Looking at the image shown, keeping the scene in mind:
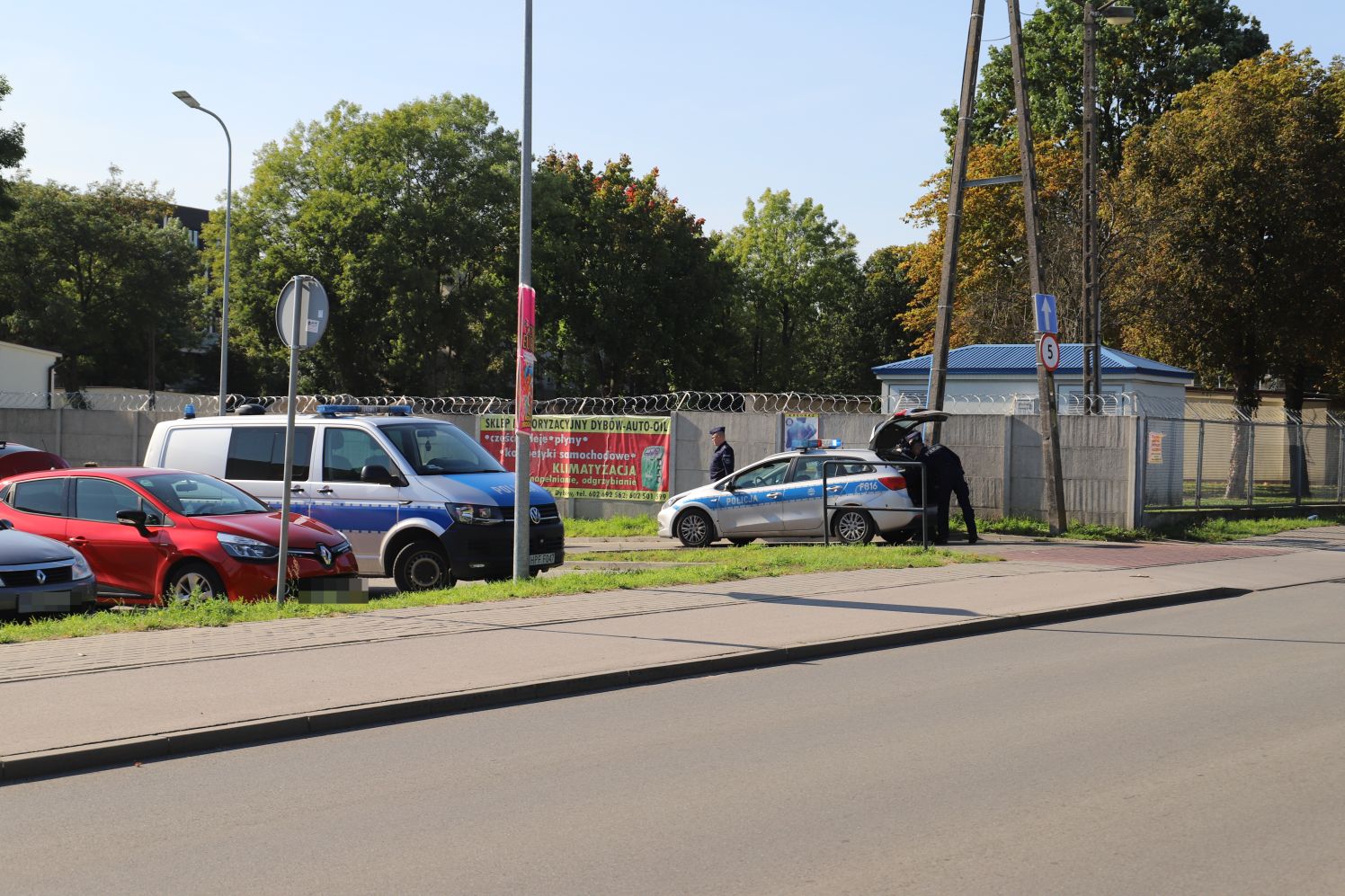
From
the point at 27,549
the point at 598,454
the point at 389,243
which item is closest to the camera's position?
the point at 27,549

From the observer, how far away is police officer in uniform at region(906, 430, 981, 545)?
64.2 feet

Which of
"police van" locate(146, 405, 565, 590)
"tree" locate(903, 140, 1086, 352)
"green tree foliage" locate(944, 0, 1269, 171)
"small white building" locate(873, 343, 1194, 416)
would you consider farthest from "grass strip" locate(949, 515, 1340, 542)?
"green tree foliage" locate(944, 0, 1269, 171)

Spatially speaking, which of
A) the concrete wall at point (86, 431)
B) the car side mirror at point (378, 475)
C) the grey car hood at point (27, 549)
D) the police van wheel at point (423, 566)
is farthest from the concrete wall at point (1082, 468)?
the concrete wall at point (86, 431)

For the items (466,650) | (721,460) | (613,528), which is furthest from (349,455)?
(613,528)

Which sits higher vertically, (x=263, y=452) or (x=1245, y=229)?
(x=1245, y=229)

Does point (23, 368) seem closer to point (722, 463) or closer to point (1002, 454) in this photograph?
point (722, 463)

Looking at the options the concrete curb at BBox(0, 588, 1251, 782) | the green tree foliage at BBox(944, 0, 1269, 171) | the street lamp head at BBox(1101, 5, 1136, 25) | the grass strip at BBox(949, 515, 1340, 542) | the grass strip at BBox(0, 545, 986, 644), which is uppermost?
the green tree foliage at BBox(944, 0, 1269, 171)

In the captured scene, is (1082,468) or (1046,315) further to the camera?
(1082,468)

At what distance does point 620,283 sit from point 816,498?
3914 centimetres

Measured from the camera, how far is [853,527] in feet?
63.9

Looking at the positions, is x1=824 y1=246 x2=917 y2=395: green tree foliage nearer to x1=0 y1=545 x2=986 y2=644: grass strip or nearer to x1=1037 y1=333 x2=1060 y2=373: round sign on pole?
x1=1037 y1=333 x2=1060 y2=373: round sign on pole

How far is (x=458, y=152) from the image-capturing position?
5422 centimetres

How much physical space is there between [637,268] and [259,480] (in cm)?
4363

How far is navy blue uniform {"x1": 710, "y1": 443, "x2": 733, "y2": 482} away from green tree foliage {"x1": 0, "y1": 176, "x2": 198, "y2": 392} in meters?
47.5
